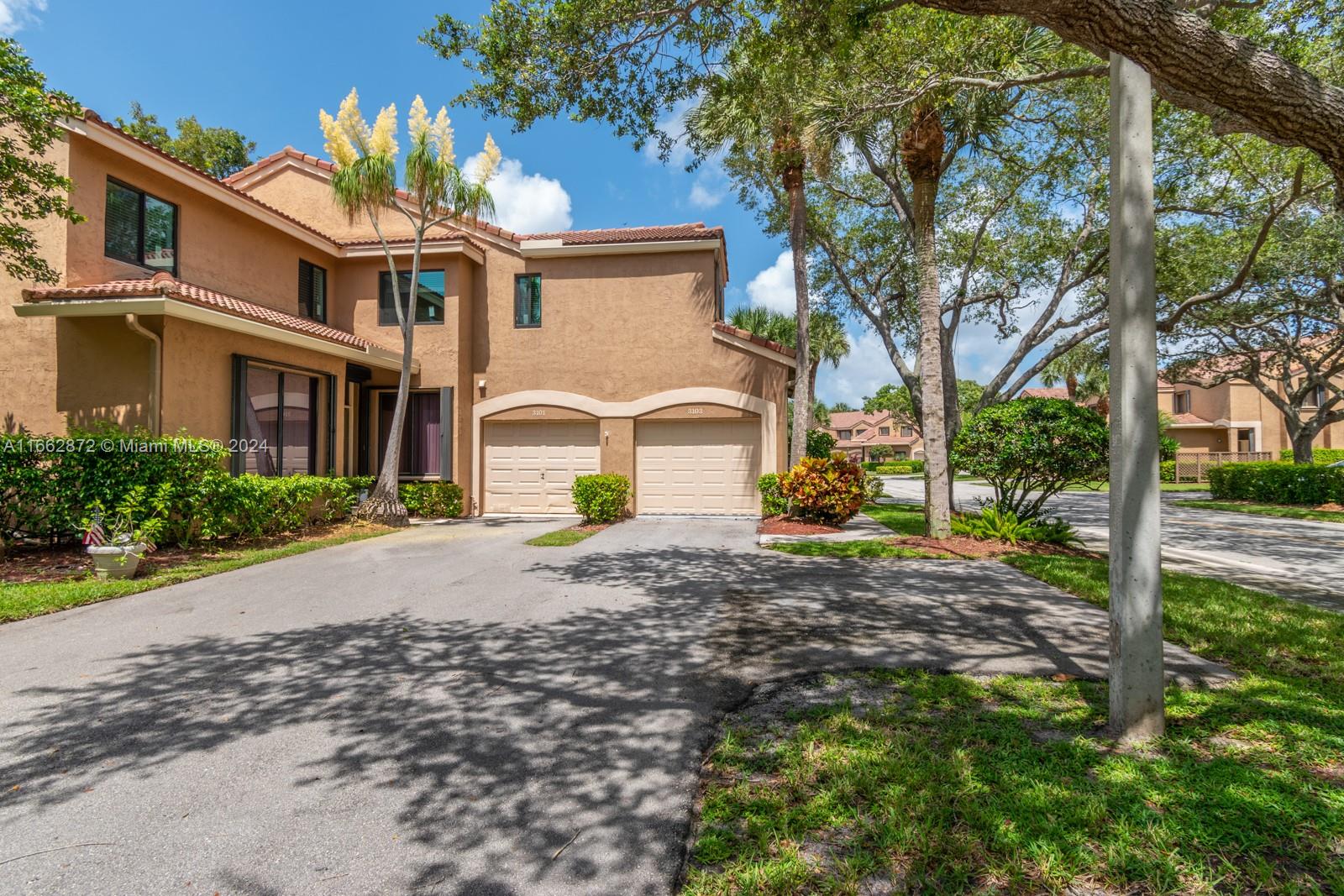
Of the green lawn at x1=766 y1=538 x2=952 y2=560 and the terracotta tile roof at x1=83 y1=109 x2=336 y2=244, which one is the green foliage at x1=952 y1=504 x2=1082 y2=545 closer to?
the green lawn at x1=766 y1=538 x2=952 y2=560

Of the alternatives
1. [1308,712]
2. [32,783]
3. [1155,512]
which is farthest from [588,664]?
[1308,712]

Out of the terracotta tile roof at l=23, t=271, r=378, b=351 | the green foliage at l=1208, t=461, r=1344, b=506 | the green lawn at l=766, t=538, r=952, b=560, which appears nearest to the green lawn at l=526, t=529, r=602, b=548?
the green lawn at l=766, t=538, r=952, b=560

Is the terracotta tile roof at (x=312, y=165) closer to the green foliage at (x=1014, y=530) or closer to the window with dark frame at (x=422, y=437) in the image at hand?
the window with dark frame at (x=422, y=437)

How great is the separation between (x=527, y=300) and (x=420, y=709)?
13018 mm

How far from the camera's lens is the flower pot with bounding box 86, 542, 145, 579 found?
278 inches

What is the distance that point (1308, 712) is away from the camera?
346 cm

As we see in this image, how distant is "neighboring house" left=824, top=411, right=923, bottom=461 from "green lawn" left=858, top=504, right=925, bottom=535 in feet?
161

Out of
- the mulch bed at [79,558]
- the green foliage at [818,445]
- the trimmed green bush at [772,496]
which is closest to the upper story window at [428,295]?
the mulch bed at [79,558]

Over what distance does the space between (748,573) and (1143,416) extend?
5.34 m

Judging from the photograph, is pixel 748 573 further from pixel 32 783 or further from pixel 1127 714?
pixel 32 783

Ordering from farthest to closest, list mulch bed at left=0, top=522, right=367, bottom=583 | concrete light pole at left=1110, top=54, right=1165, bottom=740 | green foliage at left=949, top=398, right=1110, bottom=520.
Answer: green foliage at left=949, top=398, right=1110, bottom=520, mulch bed at left=0, top=522, right=367, bottom=583, concrete light pole at left=1110, top=54, right=1165, bottom=740

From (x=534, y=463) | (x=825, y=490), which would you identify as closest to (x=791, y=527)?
(x=825, y=490)

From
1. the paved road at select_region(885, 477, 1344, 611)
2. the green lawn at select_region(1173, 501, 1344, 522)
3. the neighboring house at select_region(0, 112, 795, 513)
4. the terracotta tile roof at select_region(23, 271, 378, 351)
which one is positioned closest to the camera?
the paved road at select_region(885, 477, 1344, 611)

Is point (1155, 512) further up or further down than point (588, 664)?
further up
